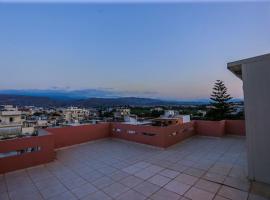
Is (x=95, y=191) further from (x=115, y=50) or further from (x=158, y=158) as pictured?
(x=115, y=50)

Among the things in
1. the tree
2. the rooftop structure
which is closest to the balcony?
the rooftop structure

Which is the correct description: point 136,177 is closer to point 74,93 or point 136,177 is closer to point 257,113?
point 257,113

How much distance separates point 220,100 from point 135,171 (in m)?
16.2

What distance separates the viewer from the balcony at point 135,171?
9.44 feet

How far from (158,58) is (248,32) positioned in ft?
20.0

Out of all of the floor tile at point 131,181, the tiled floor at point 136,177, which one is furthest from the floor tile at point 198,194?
the floor tile at point 131,181

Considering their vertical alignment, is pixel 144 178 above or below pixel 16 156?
below

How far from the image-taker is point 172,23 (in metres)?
8.41

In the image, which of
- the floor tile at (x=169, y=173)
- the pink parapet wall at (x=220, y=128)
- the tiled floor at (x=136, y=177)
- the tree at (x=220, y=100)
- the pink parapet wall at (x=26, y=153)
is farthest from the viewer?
the tree at (x=220, y=100)

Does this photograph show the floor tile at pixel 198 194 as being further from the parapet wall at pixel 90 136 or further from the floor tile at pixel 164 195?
the parapet wall at pixel 90 136

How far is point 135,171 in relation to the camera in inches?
152

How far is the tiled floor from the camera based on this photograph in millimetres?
2830

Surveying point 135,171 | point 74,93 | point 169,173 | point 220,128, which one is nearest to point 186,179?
point 169,173

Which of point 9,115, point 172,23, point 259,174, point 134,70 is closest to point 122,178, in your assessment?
point 259,174
